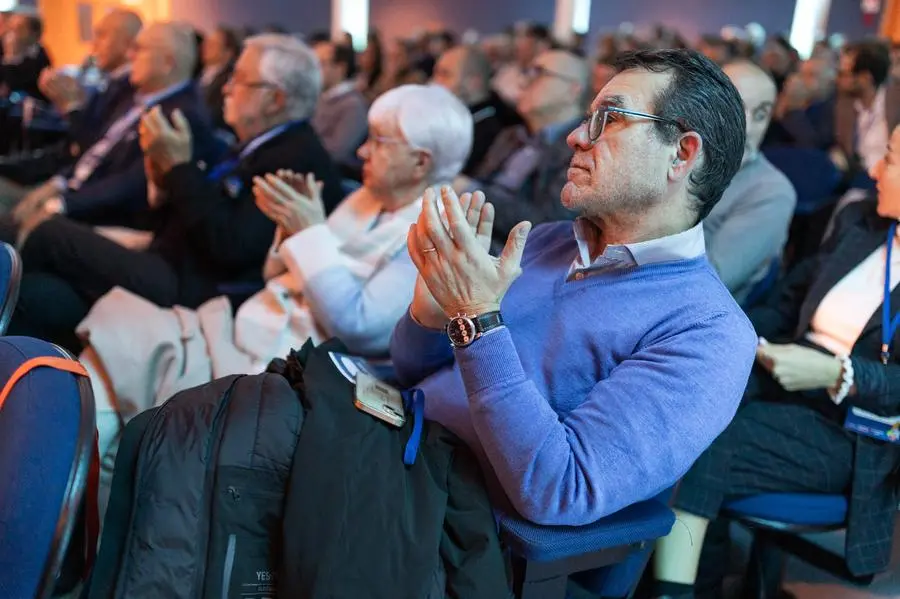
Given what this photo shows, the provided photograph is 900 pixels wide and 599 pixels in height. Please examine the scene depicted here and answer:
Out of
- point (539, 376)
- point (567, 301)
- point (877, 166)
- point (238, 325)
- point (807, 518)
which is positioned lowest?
point (807, 518)

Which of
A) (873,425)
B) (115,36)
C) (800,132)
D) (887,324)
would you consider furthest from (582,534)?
(800,132)

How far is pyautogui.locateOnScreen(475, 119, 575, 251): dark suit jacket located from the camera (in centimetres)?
218

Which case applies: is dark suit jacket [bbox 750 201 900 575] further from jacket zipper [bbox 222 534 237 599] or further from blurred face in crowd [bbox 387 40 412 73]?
blurred face in crowd [bbox 387 40 412 73]

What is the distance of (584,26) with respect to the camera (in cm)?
1274

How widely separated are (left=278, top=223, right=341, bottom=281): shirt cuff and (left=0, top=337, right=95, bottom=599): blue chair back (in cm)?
86

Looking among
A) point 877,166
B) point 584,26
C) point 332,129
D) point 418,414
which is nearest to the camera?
point 418,414

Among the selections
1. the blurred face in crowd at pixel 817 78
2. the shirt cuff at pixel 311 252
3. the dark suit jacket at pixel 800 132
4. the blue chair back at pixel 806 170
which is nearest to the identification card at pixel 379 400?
the shirt cuff at pixel 311 252

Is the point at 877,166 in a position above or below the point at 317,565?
above

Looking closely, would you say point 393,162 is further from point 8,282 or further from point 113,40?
point 113,40

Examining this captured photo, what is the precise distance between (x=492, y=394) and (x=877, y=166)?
1228mm

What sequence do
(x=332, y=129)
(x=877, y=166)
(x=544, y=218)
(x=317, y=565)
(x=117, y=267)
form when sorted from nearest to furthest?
(x=317, y=565)
(x=877, y=166)
(x=117, y=267)
(x=544, y=218)
(x=332, y=129)

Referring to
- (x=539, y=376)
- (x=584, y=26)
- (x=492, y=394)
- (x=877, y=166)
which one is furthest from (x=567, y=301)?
(x=584, y=26)

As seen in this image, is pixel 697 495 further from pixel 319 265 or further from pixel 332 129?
pixel 332 129

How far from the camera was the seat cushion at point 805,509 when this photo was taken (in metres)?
1.55
